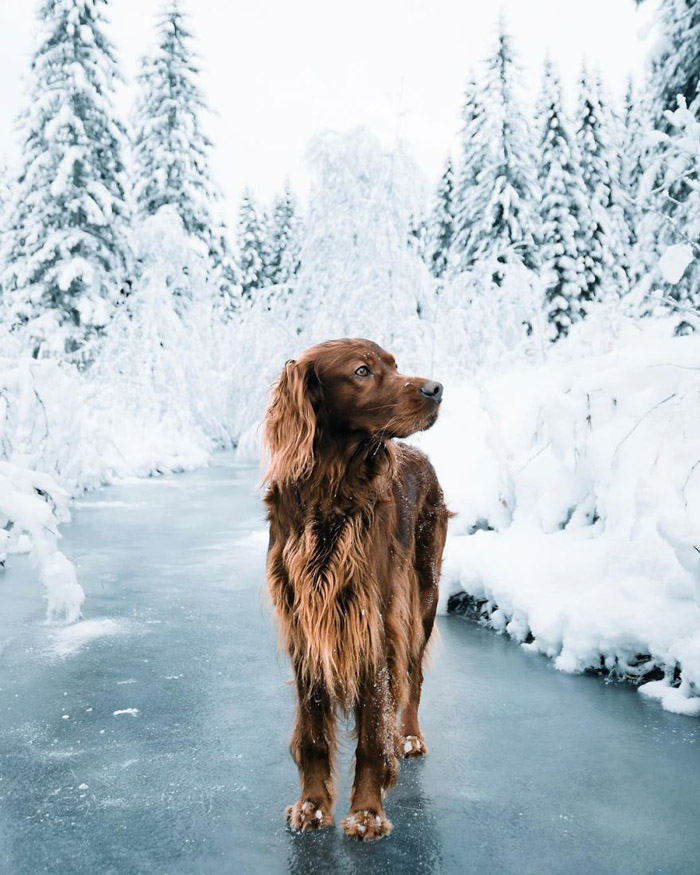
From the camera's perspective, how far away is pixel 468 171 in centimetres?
2714

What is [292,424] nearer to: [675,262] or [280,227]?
[675,262]

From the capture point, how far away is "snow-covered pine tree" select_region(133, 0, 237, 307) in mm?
23500

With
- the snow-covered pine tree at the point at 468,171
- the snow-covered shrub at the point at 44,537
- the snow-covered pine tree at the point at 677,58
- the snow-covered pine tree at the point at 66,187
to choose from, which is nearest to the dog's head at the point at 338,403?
the snow-covered shrub at the point at 44,537

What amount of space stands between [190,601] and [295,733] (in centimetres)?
337

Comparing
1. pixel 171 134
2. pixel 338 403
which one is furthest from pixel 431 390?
pixel 171 134

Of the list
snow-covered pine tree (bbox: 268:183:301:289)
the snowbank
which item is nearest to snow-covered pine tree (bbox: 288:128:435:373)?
the snowbank

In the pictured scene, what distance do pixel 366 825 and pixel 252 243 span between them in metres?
37.1

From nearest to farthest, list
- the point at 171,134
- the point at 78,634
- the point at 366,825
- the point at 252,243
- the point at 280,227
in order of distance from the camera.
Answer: the point at 366,825
the point at 78,634
the point at 171,134
the point at 252,243
the point at 280,227

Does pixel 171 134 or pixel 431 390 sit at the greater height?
pixel 171 134

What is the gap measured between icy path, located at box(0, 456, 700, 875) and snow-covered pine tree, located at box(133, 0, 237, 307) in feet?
65.5

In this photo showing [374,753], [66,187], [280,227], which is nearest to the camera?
[374,753]

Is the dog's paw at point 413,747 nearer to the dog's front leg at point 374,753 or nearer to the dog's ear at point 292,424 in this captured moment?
the dog's front leg at point 374,753

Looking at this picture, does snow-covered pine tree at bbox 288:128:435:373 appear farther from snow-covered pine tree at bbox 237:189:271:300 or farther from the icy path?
snow-covered pine tree at bbox 237:189:271:300

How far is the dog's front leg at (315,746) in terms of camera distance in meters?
2.87
